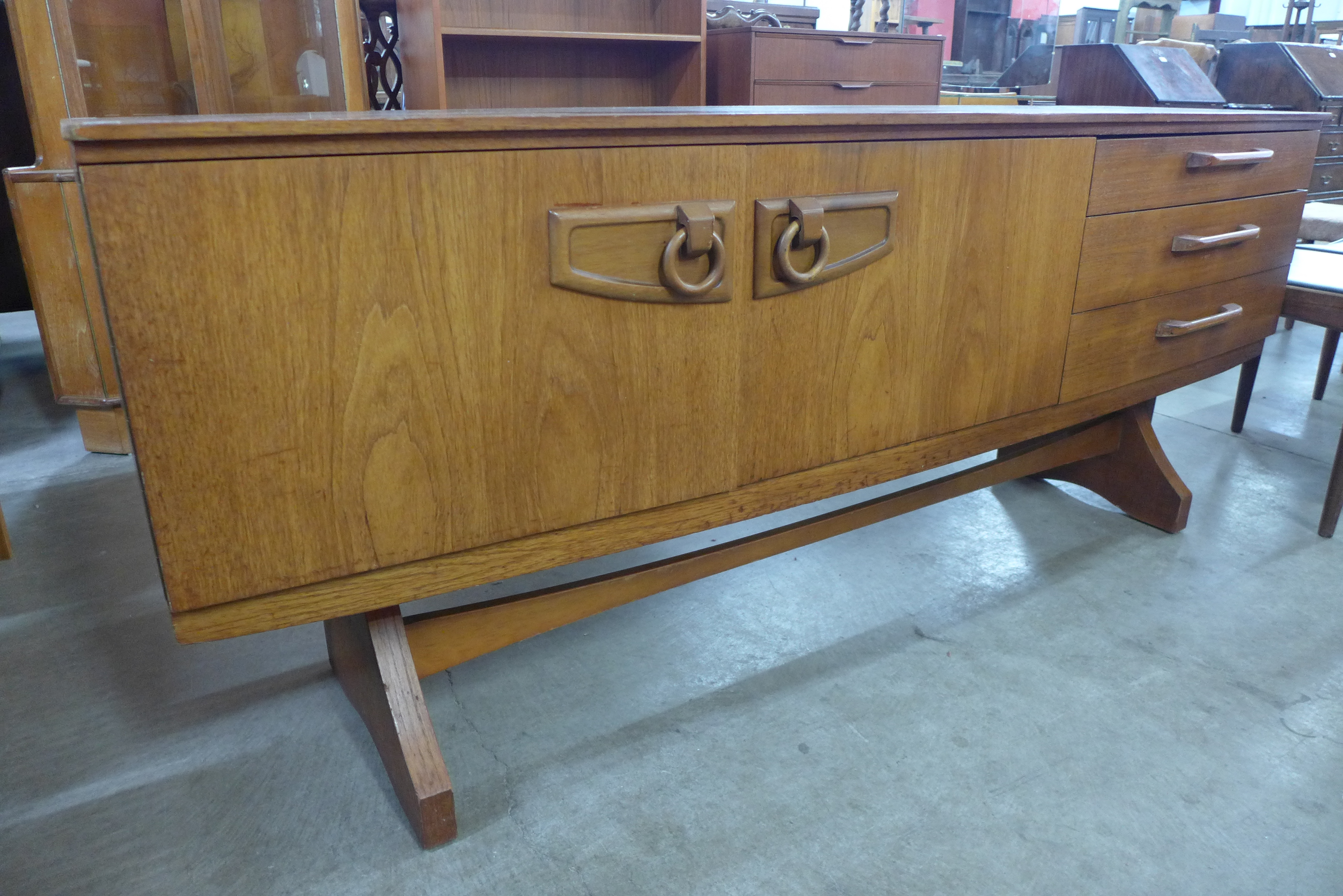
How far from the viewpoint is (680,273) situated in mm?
987

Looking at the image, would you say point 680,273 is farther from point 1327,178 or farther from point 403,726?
point 1327,178

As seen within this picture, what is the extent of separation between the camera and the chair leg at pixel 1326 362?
2412 millimetres

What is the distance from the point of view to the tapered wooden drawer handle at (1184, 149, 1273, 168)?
147 centimetres

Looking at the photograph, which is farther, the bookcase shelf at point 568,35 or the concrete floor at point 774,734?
the bookcase shelf at point 568,35

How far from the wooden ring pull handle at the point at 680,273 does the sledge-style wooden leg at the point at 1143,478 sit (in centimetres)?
119

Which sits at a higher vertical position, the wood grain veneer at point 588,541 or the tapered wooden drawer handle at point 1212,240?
the tapered wooden drawer handle at point 1212,240

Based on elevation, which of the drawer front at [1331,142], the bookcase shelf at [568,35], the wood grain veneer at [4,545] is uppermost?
the bookcase shelf at [568,35]

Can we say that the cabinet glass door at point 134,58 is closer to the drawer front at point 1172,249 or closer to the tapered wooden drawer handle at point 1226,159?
the drawer front at point 1172,249

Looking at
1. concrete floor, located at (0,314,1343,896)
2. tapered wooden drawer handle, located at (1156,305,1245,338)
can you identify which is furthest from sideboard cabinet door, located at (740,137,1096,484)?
concrete floor, located at (0,314,1343,896)

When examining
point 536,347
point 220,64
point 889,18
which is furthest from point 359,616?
point 889,18

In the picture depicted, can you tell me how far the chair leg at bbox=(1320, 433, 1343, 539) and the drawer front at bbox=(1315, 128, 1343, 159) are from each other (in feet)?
9.27

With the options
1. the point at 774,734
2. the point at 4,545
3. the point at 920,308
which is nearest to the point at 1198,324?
the point at 920,308

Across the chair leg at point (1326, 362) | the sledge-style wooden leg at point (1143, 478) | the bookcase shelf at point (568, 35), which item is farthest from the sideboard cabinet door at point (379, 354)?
the chair leg at point (1326, 362)

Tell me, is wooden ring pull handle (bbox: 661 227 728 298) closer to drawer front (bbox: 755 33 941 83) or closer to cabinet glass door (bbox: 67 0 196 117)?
cabinet glass door (bbox: 67 0 196 117)
